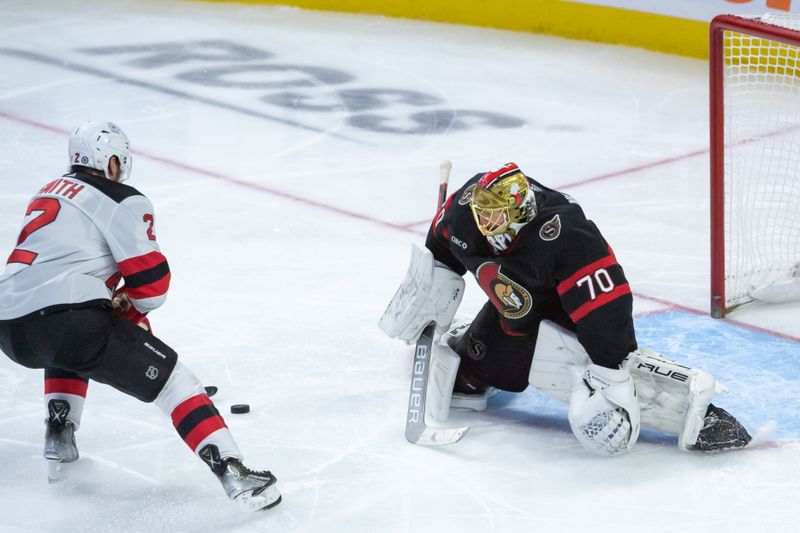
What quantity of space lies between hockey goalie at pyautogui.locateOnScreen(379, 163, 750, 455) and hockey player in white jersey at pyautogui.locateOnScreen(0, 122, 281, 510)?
0.63 metres

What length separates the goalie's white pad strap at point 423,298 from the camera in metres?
3.38

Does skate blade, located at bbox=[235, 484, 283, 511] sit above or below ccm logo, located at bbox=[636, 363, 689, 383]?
below

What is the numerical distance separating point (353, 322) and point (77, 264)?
1.34 metres

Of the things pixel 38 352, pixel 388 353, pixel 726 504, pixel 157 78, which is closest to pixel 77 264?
pixel 38 352

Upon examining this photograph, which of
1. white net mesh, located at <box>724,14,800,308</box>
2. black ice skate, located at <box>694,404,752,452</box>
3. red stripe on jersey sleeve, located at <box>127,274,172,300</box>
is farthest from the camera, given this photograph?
white net mesh, located at <box>724,14,800,308</box>

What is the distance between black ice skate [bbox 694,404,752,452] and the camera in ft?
10.4

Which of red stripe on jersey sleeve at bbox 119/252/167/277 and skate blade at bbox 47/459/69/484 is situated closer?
red stripe on jersey sleeve at bbox 119/252/167/277

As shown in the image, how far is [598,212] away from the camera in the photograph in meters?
5.23

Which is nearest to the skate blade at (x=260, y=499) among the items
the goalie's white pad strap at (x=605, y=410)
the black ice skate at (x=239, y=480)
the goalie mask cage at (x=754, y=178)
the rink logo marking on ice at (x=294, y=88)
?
the black ice skate at (x=239, y=480)

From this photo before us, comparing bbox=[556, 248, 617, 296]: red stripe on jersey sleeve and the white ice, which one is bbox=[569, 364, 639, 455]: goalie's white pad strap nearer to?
the white ice

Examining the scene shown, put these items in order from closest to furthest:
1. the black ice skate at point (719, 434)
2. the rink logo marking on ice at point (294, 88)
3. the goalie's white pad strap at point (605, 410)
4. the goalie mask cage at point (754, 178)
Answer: the goalie's white pad strap at point (605, 410)
the black ice skate at point (719, 434)
the goalie mask cage at point (754, 178)
the rink logo marking on ice at point (294, 88)

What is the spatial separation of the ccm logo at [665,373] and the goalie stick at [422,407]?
490 millimetres

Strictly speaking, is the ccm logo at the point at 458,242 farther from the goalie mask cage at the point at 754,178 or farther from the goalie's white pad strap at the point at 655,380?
the goalie mask cage at the point at 754,178

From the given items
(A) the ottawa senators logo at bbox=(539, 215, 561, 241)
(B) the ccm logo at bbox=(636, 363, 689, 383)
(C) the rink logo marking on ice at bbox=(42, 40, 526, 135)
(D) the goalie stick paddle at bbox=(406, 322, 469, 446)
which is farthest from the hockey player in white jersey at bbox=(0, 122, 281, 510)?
(C) the rink logo marking on ice at bbox=(42, 40, 526, 135)
